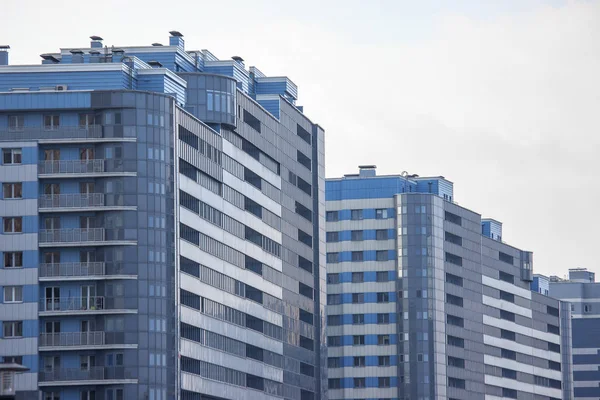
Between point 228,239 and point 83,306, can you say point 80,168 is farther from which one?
point 228,239

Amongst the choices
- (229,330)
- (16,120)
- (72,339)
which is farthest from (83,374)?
(229,330)

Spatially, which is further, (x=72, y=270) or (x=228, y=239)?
(x=228, y=239)

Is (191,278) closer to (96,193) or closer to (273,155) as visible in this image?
(96,193)

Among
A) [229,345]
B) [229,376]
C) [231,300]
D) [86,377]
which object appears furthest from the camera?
[231,300]

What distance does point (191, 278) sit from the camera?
137 m

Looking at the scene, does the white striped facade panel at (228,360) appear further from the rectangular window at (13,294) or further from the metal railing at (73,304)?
the rectangular window at (13,294)

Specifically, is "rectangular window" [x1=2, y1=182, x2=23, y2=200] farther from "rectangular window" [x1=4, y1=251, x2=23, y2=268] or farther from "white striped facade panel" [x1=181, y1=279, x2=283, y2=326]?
"white striped facade panel" [x1=181, y1=279, x2=283, y2=326]

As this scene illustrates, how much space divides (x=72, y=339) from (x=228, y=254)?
23.1m

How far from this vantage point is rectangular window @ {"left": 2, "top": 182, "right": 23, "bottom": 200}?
130 meters

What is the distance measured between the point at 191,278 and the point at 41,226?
1424 cm

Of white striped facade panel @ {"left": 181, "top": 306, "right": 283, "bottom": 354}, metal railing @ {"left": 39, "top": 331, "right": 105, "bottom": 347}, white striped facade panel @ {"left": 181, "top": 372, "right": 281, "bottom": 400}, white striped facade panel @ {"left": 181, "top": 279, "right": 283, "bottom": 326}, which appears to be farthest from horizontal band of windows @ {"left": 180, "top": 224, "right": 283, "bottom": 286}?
metal railing @ {"left": 39, "top": 331, "right": 105, "bottom": 347}

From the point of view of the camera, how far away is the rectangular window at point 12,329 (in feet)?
420

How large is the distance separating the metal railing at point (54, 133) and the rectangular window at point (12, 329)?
15.3 meters

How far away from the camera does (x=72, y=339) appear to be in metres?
129
